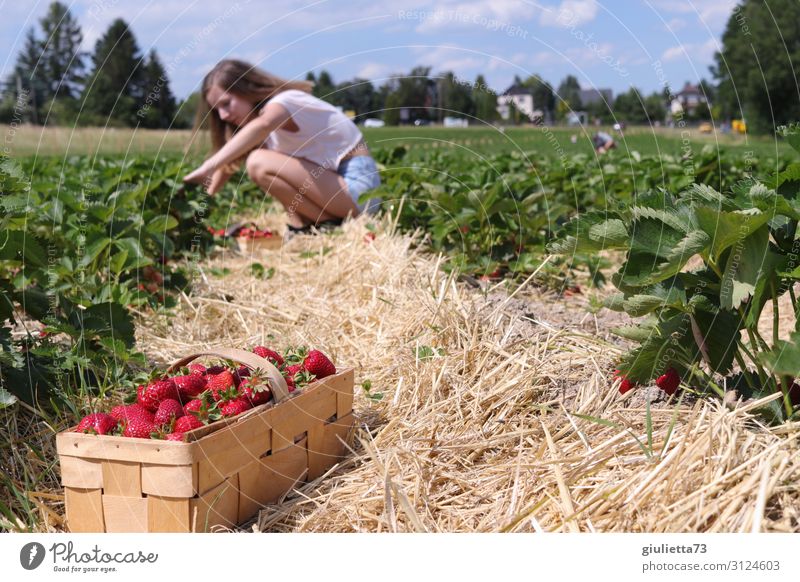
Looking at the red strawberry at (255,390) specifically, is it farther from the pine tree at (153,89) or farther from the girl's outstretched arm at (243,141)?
the girl's outstretched arm at (243,141)

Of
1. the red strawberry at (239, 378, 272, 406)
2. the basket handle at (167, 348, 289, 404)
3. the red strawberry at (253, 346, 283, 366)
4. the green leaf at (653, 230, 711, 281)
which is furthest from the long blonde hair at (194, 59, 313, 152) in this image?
the green leaf at (653, 230, 711, 281)

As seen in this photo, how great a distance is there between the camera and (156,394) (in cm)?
219

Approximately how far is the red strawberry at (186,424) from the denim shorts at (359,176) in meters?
3.98

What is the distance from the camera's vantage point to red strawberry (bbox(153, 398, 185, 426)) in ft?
6.79

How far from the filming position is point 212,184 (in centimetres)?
554

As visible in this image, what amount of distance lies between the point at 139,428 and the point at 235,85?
4142mm

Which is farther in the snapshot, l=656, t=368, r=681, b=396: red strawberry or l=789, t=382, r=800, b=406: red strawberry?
l=656, t=368, r=681, b=396: red strawberry

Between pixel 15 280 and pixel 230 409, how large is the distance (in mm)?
1797

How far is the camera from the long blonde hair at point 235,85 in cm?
559

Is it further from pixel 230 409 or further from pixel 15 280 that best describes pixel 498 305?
pixel 15 280

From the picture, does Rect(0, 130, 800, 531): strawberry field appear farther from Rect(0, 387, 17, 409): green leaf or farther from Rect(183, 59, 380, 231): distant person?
Rect(183, 59, 380, 231): distant person

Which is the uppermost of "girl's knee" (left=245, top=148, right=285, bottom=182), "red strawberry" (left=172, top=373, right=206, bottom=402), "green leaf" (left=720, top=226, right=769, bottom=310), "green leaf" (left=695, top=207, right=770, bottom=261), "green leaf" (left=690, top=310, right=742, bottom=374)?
"girl's knee" (left=245, top=148, right=285, bottom=182)

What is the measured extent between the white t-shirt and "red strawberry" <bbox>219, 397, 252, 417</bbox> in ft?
12.8
